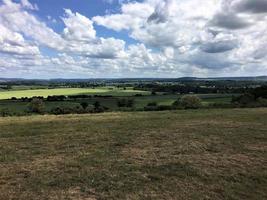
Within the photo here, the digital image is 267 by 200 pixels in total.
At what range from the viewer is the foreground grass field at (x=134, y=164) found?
7.48 m

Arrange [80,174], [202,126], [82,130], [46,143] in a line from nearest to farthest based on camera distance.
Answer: [80,174] < [46,143] < [82,130] < [202,126]

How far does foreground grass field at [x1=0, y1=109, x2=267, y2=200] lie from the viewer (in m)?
7.48

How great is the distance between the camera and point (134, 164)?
977cm

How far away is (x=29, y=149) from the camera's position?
12102mm

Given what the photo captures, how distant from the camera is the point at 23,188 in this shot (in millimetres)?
7617

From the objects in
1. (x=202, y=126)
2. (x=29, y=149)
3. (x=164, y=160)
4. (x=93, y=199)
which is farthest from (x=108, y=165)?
(x=202, y=126)

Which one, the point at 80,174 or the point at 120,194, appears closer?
the point at 120,194

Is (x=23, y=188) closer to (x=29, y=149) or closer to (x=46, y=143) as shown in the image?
(x=29, y=149)

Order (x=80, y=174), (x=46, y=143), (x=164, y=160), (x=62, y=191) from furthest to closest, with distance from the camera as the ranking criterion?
(x=46, y=143) < (x=164, y=160) < (x=80, y=174) < (x=62, y=191)

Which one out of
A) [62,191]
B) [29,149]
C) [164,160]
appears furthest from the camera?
[29,149]

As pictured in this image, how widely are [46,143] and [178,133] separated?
620 centimetres

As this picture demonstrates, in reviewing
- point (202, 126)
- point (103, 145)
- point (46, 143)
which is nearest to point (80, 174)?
point (103, 145)

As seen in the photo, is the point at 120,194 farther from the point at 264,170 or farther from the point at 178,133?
the point at 178,133

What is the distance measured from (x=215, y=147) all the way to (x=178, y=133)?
348 cm
